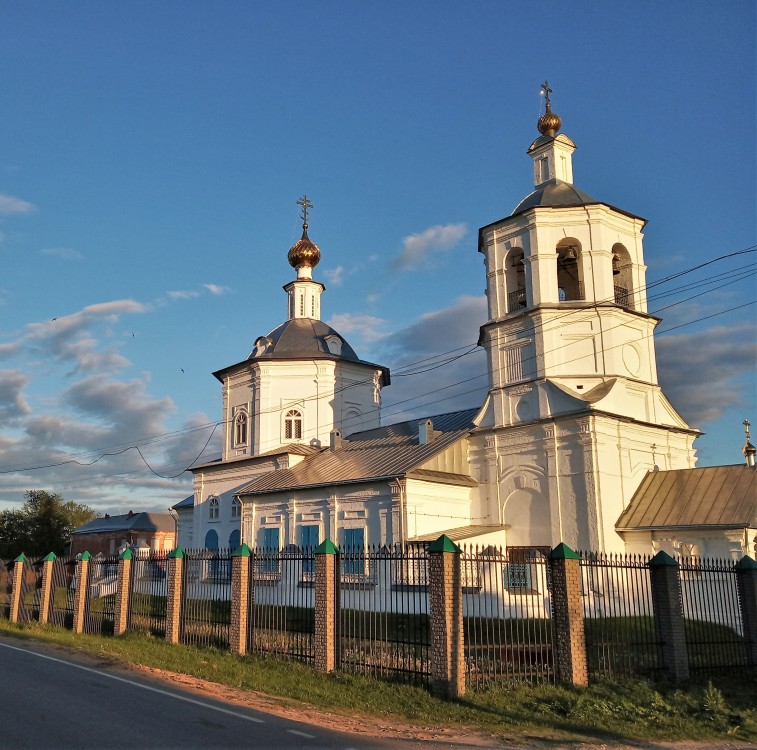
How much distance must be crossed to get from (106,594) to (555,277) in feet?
54.5

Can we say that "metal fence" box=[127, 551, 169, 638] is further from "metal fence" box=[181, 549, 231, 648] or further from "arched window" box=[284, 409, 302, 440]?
"arched window" box=[284, 409, 302, 440]

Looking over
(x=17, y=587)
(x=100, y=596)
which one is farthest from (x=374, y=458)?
(x=17, y=587)

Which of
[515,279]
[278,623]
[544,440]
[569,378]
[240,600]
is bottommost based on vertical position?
→ [278,623]

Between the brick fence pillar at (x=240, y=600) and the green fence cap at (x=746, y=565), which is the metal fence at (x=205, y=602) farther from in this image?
the green fence cap at (x=746, y=565)

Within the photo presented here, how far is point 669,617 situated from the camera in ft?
44.6

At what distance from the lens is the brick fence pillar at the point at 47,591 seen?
68.8 ft

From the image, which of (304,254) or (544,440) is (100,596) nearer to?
(544,440)

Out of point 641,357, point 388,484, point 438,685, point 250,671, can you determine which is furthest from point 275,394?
point 438,685

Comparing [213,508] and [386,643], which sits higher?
[213,508]

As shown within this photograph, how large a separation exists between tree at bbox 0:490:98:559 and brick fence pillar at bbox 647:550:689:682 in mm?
61717

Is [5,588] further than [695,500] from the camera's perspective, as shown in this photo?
Yes

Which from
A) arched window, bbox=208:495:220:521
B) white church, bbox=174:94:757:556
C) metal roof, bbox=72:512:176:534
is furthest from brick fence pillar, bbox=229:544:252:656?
metal roof, bbox=72:512:176:534

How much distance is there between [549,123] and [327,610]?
2115 cm

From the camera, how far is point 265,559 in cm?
1546
